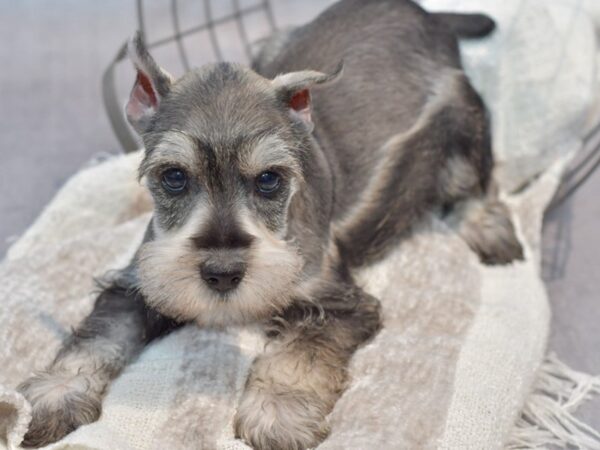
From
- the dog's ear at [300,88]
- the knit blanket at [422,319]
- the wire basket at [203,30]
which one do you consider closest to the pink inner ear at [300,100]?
the dog's ear at [300,88]

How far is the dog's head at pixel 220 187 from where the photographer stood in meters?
1.86

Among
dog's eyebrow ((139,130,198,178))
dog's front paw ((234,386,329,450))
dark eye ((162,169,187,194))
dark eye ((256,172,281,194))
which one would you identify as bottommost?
dog's front paw ((234,386,329,450))

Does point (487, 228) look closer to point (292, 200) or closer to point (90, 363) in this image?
point (292, 200)

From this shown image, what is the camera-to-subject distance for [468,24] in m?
3.12

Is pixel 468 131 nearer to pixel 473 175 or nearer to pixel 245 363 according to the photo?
pixel 473 175

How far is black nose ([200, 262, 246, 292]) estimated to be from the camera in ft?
5.98

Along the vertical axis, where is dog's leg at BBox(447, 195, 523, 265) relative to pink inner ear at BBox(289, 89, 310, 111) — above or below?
below

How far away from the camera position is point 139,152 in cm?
331

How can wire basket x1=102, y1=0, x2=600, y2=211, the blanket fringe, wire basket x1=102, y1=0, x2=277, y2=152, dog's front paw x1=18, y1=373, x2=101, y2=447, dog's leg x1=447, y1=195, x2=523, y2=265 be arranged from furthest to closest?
wire basket x1=102, y1=0, x2=277, y2=152 → wire basket x1=102, y1=0, x2=600, y2=211 → dog's leg x1=447, y1=195, x2=523, y2=265 → the blanket fringe → dog's front paw x1=18, y1=373, x2=101, y2=447

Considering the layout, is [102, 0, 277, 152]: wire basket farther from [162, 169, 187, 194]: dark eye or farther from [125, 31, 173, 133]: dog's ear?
[162, 169, 187, 194]: dark eye

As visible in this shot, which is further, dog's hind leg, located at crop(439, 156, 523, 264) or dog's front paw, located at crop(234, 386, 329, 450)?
dog's hind leg, located at crop(439, 156, 523, 264)

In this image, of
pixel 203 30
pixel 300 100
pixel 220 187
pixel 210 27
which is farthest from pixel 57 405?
pixel 203 30

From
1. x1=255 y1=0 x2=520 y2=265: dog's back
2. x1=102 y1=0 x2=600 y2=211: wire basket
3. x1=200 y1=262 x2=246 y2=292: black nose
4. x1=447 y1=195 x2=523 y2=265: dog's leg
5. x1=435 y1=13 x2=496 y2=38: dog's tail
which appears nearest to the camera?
x1=200 y1=262 x2=246 y2=292: black nose

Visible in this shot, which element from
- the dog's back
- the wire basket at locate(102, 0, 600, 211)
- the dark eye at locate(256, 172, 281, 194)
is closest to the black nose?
the dark eye at locate(256, 172, 281, 194)
